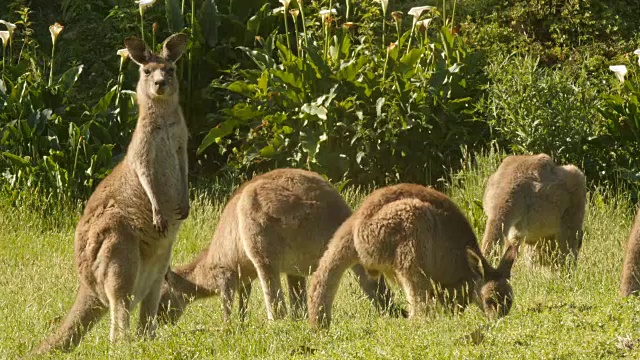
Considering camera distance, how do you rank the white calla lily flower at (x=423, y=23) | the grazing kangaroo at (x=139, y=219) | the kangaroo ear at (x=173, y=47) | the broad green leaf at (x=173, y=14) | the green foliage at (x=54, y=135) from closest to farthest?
the grazing kangaroo at (x=139, y=219) → the kangaroo ear at (x=173, y=47) → the white calla lily flower at (x=423, y=23) → the green foliage at (x=54, y=135) → the broad green leaf at (x=173, y=14)

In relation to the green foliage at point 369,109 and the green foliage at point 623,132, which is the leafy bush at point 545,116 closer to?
the green foliage at point 623,132

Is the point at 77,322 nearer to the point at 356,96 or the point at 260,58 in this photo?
the point at 356,96

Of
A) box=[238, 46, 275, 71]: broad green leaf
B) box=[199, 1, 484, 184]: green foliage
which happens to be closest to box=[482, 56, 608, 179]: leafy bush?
box=[199, 1, 484, 184]: green foliage

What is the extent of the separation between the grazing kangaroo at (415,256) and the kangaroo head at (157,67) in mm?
2006

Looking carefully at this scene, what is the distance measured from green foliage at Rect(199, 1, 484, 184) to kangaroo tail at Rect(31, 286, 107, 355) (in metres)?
5.38

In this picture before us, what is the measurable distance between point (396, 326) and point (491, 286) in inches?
32.6

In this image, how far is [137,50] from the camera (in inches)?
410

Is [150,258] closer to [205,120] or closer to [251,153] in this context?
[251,153]

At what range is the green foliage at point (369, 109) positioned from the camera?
48.0 ft

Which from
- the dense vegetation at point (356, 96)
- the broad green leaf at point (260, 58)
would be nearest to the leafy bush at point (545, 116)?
the dense vegetation at point (356, 96)

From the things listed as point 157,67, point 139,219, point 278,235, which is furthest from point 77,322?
point 157,67

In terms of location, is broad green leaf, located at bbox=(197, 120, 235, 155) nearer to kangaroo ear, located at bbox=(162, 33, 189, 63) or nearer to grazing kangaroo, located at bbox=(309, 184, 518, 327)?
kangaroo ear, located at bbox=(162, 33, 189, 63)

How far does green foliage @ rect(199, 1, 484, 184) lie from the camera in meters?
14.6

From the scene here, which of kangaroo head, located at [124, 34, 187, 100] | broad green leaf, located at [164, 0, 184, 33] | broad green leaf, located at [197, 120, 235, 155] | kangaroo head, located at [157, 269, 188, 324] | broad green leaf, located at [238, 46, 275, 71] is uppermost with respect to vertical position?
kangaroo head, located at [124, 34, 187, 100]
